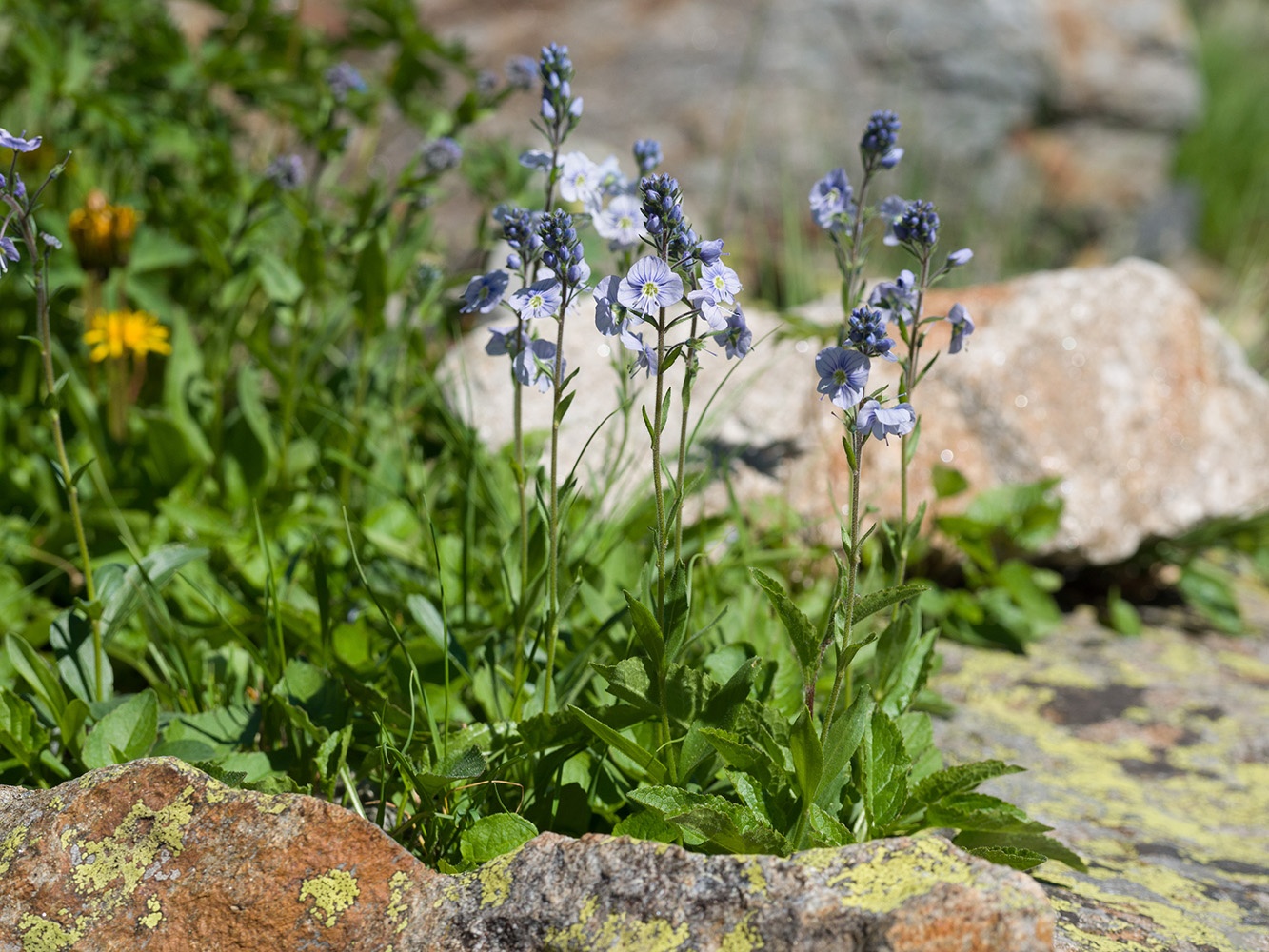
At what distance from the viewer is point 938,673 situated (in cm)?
307

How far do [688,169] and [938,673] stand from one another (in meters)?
3.92

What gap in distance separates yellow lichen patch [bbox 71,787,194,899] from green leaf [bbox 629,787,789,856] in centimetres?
78

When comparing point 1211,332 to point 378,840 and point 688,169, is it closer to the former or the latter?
point 688,169

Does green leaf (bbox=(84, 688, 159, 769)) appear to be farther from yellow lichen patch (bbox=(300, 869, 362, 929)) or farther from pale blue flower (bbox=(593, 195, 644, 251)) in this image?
pale blue flower (bbox=(593, 195, 644, 251))

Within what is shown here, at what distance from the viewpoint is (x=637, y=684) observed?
6.46ft

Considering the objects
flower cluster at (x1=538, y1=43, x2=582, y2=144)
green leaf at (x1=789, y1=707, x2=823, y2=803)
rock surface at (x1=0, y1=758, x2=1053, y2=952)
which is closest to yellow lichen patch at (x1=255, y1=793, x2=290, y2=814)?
rock surface at (x1=0, y1=758, x2=1053, y2=952)

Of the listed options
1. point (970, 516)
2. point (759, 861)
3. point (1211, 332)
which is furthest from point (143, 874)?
point (1211, 332)

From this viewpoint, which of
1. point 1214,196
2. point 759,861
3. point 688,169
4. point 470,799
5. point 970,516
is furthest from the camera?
point 1214,196

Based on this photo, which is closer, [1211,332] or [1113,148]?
[1211,332]

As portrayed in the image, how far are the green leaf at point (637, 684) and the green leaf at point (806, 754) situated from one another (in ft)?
0.93

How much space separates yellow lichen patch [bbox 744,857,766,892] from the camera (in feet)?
5.14

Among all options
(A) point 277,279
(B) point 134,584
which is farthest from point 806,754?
(A) point 277,279

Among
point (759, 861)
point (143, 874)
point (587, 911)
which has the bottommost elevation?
point (143, 874)

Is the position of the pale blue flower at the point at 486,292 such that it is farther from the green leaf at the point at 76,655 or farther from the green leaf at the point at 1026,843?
the green leaf at the point at 1026,843
